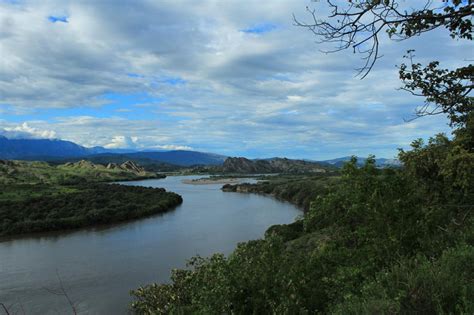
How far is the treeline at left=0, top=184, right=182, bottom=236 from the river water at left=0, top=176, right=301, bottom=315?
9.69 feet

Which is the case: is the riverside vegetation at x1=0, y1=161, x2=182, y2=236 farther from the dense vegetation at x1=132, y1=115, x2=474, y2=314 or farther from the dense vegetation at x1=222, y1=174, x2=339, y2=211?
the dense vegetation at x1=132, y1=115, x2=474, y2=314

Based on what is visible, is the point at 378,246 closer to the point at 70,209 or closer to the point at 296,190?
the point at 70,209

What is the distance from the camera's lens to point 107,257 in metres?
33.2

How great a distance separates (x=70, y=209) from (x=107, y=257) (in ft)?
80.7

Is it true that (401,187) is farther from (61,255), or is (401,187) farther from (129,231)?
(129,231)

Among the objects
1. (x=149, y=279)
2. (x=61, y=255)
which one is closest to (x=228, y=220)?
(x=61, y=255)

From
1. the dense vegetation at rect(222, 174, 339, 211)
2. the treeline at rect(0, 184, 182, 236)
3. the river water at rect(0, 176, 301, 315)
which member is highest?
the dense vegetation at rect(222, 174, 339, 211)

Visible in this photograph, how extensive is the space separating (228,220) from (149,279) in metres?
25.1

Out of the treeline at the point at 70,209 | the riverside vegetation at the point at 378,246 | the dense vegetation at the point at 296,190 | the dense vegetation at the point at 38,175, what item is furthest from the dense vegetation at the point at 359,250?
the dense vegetation at the point at 38,175

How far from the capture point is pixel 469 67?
24.8 ft

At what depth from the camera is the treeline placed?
154 ft

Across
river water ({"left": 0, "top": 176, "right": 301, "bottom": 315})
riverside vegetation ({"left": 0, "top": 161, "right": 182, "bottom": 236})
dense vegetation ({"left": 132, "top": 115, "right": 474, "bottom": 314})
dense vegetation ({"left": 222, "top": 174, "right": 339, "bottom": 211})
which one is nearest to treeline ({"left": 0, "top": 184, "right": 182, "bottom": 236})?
riverside vegetation ({"left": 0, "top": 161, "right": 182, "bottom": 236})

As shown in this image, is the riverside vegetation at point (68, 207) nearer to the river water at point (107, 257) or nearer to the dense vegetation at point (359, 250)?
the river water at point (107, 257)

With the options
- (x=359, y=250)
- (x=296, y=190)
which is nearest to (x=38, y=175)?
(x=296, y=190)
